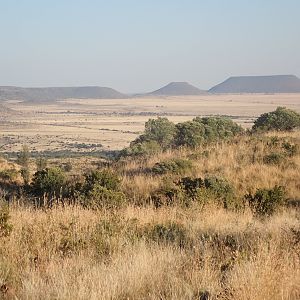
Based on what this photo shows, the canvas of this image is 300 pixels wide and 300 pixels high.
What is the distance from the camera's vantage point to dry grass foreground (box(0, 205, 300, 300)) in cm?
429

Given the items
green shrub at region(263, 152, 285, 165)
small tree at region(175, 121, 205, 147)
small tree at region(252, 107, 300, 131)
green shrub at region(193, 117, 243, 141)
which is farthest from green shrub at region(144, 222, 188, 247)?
green shrub at region(193, 117, 243, 141)

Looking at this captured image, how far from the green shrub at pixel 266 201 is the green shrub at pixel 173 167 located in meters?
3.99

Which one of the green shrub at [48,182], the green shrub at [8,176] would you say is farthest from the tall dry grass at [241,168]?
the green shrub at [8,176]

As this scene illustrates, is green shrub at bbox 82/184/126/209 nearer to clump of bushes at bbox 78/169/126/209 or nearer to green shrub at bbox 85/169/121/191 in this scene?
clump of bushes at bbox 78/169/126/209

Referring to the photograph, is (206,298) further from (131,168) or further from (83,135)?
(83,135)

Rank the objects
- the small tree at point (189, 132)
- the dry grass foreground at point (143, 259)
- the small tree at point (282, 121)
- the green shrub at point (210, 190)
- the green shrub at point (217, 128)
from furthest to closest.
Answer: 1. the green shrub at point (217, 128)
2. the small tree at point (189, 132)
3. the small tree at point (282, 121)
4. the green shrub at point (210, 190)
5. the dry grass foreground at point (143, 259)

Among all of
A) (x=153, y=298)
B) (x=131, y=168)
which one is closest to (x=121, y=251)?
(x=153, y=298)

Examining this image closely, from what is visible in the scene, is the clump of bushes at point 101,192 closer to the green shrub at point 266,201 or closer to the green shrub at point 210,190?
the green shrub at point 210,190

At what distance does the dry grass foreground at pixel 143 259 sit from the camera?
4.29 metres

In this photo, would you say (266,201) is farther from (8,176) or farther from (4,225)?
(8,176)

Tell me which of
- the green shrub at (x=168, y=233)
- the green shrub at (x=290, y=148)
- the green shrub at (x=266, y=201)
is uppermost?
the green shrub at (x=290, y=148)

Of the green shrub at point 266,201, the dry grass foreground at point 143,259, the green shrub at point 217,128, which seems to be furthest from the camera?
the green shrub at point 217,128

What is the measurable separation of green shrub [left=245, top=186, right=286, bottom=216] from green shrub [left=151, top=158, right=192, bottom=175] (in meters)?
3.99

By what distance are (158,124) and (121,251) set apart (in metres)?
43.1
